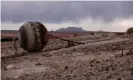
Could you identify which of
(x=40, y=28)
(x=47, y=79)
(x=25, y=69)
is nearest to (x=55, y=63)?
(x=25, y=69)

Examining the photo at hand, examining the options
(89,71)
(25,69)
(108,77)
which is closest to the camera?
(108,77)

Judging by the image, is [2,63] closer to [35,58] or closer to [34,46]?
[35,58]

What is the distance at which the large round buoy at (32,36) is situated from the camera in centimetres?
1820

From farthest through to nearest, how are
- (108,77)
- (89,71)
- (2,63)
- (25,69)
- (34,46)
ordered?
(34,46) → (2,63) → (25,69) → (89,71) → (108,77)

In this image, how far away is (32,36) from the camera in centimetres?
1819

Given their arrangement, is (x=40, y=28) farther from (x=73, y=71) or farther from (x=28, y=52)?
(x=73, y=71)

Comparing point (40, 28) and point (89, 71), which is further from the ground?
point (40, 28)

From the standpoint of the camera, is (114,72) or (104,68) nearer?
(114,72)

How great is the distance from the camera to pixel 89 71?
34.5 ft

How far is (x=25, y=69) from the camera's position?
13461mm

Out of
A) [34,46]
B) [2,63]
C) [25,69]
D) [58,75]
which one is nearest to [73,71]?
[58,75]

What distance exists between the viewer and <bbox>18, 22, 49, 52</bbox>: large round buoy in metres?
18.2

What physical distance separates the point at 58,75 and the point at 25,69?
10.0ft

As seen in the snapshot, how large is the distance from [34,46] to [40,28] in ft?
3.76
